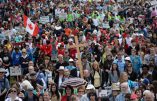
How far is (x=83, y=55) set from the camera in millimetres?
18797

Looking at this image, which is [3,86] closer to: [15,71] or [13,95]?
[13,95]

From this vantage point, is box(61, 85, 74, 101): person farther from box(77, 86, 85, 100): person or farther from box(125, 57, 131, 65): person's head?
box(125, 57, 131, 65): person's head

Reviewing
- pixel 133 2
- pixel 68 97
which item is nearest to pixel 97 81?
pixel 68 97

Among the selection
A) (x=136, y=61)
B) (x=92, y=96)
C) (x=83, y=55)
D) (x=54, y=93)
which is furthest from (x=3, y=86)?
(x=136, y=61)

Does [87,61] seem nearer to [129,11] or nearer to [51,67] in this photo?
[51,67]

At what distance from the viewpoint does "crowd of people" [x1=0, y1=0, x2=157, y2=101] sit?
569 inches

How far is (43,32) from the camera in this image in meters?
24.8

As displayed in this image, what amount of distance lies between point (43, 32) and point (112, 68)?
8.25 m

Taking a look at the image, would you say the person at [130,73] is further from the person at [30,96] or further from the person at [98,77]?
the person at [30,96]

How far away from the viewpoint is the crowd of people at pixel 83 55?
14445 mm

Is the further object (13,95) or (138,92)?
(13,95)

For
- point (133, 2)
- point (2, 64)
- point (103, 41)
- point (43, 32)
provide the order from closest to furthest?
point (2, 64)
point (103, 41)
point (43, 32)
point (133, 2)

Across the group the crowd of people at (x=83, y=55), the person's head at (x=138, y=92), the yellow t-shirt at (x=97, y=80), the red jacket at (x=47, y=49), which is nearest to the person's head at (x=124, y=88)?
the crowd of people at (x=83, y=55)

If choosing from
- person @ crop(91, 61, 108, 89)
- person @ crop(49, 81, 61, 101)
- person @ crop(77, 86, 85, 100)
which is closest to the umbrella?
person @ crop(77, 86, 85, 100)
